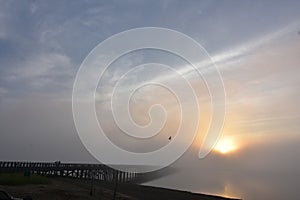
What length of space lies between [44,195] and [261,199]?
58154 millimetres

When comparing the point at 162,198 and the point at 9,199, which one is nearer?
the point at 9,199

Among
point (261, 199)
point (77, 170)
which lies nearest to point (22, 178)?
point (77, 170)

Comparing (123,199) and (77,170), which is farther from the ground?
(77,170)

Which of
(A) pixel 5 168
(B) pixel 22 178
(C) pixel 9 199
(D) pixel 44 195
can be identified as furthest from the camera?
(A) pixel 5 168

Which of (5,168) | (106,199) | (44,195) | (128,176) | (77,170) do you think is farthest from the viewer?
(128,176)

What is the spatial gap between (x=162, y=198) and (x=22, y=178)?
18.8 m

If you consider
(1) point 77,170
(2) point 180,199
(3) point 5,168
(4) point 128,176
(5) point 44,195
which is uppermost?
(4) point 128,176

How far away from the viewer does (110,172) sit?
117 m

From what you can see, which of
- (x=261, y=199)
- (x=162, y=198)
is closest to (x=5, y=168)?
(x=162, y=198)

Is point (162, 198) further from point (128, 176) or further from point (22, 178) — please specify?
point (128, 176)

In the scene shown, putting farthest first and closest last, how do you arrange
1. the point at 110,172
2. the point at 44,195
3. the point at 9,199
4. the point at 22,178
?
the point at 110,172
the point at 22,178
the point at 44,195
the point at 9,199

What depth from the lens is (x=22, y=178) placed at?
43.3m

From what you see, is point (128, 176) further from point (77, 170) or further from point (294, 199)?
point (294, 199)

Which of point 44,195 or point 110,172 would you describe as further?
point 110,172
